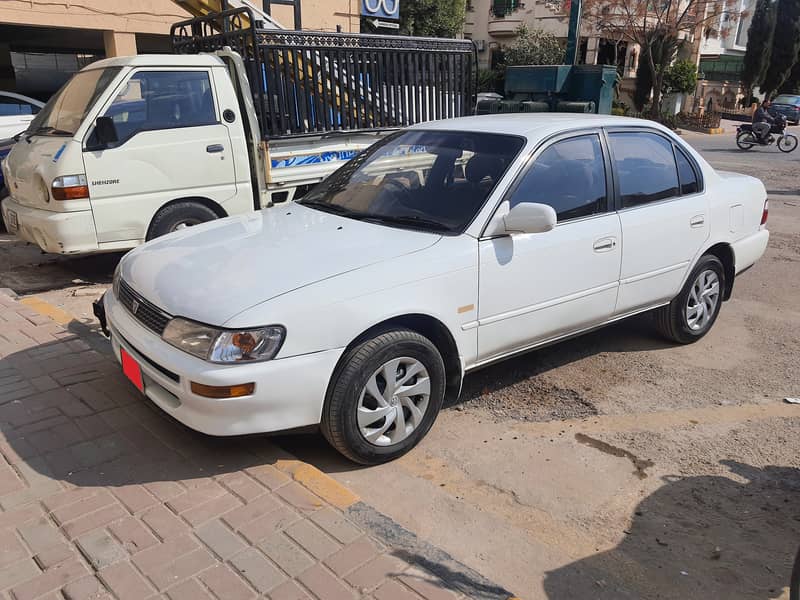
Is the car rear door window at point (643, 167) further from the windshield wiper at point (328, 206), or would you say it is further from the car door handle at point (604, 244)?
the windshield wiper at point (328, 206)

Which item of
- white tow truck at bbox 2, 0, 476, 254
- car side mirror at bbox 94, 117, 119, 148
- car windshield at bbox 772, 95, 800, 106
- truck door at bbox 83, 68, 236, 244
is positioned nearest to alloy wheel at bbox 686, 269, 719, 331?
white tow truck at bbox 2, 0, 476, 254

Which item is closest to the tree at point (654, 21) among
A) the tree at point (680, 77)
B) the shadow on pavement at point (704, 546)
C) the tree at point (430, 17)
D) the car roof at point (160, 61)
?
the tree at point (680, 77)

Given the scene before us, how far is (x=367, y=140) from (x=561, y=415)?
450 centimetres

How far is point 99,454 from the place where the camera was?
3.35 metres

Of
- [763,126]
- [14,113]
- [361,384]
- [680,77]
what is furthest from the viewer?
[680,77]

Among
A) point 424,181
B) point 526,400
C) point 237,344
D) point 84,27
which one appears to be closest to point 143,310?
point 237,344

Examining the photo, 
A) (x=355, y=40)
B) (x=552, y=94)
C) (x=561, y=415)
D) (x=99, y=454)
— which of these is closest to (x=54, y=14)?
(x=355, y=40)

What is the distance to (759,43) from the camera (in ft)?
127

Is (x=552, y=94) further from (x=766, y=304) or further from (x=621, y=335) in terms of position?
(x=621, y=335)

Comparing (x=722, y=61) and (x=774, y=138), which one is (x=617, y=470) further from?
(x=722, y=61)

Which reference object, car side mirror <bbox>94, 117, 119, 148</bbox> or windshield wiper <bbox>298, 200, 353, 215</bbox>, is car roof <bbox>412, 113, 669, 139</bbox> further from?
car side mirror <bbox>94, 117, 119, 148</bbox>

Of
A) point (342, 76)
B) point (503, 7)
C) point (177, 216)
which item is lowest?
point (177, 216)

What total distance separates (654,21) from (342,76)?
2476cm

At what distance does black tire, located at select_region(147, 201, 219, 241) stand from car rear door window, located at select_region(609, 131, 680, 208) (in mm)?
3911
